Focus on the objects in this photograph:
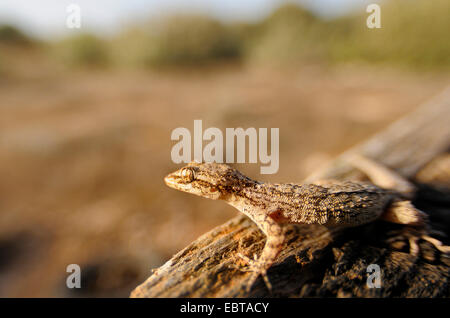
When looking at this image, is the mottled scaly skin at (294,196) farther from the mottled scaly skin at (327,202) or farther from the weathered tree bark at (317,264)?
the weathered tree bark at (317,264)

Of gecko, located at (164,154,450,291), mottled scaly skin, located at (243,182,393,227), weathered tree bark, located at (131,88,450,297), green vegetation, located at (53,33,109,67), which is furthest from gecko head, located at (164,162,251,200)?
green vegetation, located at (53,33,109,67)

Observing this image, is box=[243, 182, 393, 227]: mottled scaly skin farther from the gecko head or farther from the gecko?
the gecko head

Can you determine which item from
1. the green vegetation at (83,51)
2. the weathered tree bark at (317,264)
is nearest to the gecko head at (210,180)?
the weathered tree bark at (317,264)

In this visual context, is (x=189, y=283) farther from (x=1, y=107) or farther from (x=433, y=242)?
(x=1, y=107)

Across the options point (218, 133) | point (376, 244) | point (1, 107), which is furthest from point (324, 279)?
point (1, 107)

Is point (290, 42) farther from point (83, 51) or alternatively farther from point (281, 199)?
point (281, 199)

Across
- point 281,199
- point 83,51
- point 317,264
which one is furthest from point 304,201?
point 83,51
